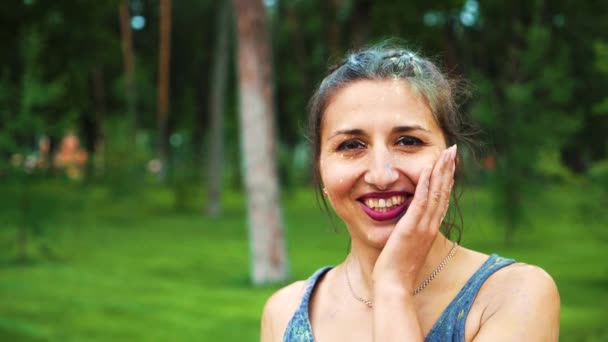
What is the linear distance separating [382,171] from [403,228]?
0.43 ft

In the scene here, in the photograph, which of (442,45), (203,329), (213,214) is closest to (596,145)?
(442,45)

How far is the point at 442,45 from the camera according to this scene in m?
30.0

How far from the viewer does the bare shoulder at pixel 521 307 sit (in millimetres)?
1773

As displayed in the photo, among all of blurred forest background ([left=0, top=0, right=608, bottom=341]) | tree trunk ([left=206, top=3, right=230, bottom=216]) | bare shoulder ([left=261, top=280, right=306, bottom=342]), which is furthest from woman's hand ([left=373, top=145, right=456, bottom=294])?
tree trunk ([left=206, top=3, right=230, bottom=216])

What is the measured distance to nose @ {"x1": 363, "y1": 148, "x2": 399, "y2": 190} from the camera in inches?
74.3

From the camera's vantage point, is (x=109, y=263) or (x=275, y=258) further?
(x=109, y=263)

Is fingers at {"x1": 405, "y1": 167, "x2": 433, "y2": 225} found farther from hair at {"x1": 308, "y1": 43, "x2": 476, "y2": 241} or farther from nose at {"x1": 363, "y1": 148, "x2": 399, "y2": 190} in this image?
hair at {"x1": 308, "y1": 43, "x2": 476, "y2": 241}

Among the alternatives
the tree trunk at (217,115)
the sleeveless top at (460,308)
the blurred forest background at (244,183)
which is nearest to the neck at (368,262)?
the sleeveless top at (460,308)

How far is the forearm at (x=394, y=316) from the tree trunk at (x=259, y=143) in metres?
10.5

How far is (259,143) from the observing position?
12.3m

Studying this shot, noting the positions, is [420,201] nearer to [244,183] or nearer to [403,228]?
[403,228]

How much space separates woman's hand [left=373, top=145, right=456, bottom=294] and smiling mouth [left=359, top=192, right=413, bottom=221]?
6 centimetres

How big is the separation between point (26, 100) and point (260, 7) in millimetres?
5377

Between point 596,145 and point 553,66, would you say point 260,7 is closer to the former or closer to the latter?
point 553,66
